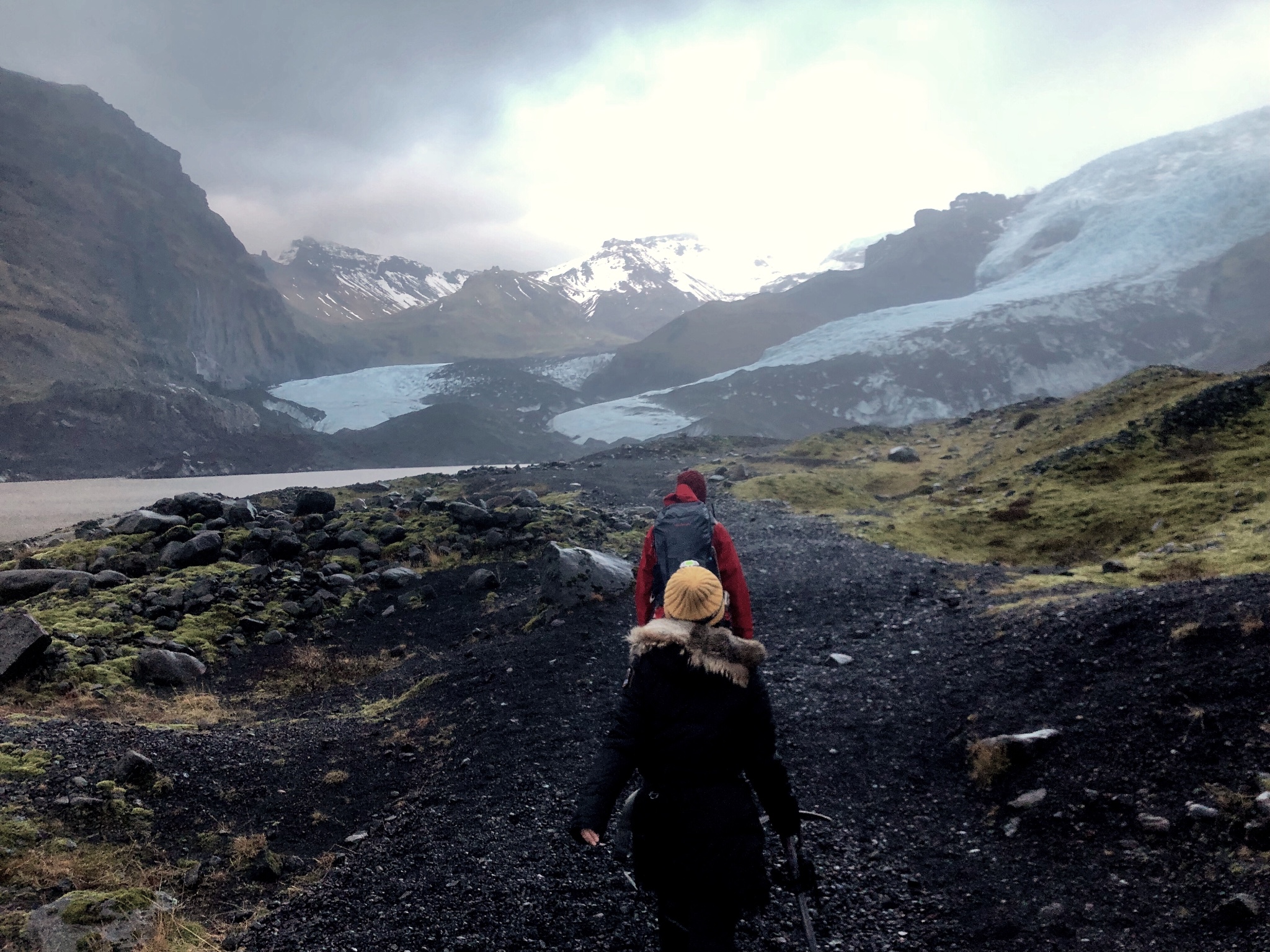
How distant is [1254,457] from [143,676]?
19239 millimetres

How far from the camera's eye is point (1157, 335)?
72.9 m

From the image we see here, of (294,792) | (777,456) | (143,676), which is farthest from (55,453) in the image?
(294,792)

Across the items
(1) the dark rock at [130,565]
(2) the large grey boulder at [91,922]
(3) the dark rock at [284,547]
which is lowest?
(2) the large grey boulder at [91,922]

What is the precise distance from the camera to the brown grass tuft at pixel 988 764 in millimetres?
5445

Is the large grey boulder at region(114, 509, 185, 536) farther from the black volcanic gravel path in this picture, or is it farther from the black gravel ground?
the black volcanic gravel path

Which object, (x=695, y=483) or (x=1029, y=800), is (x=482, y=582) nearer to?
(x=695, y=483)

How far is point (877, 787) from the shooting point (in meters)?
5.86

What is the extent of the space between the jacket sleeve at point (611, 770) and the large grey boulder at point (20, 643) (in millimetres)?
9161

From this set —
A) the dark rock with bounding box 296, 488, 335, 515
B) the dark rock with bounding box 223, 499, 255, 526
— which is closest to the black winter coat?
the dark rock with bounding box 223, 499, 255, 526

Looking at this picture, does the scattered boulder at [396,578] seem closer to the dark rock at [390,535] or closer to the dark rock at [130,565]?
the dark rock at [390,535]

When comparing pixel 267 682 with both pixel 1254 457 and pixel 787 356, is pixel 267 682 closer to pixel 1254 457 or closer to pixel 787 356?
pixel 1254 457

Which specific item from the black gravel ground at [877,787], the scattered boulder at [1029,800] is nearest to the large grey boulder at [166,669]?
the black gravel ground at [877,787]

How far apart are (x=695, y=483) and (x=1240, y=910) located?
4.37 m

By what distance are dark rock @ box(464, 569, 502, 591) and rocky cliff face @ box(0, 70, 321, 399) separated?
253 feet
